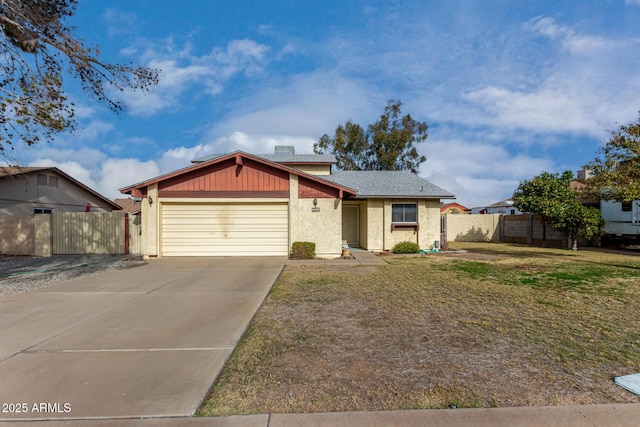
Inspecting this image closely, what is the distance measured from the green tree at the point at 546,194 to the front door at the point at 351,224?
10307mm

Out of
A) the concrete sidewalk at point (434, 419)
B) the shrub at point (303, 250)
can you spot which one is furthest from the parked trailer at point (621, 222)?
the concrete sidewalk at point (434, 419)

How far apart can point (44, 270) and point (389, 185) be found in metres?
14.4

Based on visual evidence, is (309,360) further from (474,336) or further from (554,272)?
(554,272)

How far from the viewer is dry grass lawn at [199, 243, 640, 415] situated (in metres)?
3.17

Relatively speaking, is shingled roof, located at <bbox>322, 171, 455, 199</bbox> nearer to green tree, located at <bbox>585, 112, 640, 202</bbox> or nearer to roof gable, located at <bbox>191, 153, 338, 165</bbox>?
roof gable, located at <bbox>191, 153, 338, 165</bbox>

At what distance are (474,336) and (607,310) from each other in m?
3.36

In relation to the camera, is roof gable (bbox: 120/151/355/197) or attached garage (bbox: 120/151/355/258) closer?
→ roof gable (bbox: 120/151/355/197)

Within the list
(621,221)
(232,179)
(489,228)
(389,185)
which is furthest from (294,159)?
(621,221)

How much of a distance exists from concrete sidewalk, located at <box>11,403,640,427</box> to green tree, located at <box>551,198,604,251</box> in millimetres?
18279

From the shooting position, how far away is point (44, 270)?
A: 436 inches

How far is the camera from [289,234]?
1376cm

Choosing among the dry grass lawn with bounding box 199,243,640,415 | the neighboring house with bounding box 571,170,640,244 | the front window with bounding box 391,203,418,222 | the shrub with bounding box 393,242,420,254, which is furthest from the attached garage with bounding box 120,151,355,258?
the neighboring house with bounding box 571,170,640,244

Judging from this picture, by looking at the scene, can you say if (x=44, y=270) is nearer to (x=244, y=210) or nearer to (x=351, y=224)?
(x=244, y=210)

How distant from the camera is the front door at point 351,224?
59.8 feet
